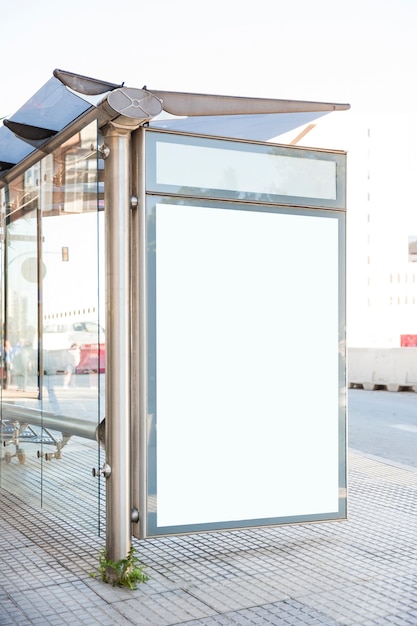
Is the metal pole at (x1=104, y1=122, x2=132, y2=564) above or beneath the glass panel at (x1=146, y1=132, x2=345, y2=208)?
beneath

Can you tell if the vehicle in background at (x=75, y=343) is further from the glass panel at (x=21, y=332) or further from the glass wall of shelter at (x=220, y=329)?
the glass panel at (x=21, y=332)

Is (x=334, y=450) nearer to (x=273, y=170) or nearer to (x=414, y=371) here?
(x=273, y=170)

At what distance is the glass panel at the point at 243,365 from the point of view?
5074 millimetres

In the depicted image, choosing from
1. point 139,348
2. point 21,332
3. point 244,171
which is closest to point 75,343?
point 139,348

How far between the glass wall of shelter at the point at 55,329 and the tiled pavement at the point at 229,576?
0.42m

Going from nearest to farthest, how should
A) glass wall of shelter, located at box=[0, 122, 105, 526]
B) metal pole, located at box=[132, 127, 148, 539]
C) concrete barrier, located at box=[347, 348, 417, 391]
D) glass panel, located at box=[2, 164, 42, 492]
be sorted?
metal pole, located at box=[132, 127, 148, 539]
glass wall of shelter, located at box=[0, 122, 105, 526]
glass panel, located at box=[2, 164, 42, 492]
concrete barrier, located at box=[347, 348, 417, 391]

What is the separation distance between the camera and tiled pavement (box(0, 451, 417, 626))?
4.22 meters

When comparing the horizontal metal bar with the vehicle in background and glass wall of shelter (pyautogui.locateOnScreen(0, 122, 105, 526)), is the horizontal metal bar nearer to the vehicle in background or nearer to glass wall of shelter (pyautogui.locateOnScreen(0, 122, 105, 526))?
glass wall of shelter (pyautogui.locateOnScreen(0, 122, 105, 526))

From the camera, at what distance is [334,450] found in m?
5.66

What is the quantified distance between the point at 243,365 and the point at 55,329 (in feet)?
6.36

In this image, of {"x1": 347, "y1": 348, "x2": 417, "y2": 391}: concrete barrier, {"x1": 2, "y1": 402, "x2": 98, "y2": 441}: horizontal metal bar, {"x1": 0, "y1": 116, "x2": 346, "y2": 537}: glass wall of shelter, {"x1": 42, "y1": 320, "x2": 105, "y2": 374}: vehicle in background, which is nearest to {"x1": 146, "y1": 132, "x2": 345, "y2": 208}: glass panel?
{"x1": 0, "y1": 116, "x2": 346, "y2": 537}: glass wall of shelter

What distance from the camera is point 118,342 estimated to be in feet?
16.0

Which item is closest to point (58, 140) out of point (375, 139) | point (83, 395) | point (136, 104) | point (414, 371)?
point (136, 104)

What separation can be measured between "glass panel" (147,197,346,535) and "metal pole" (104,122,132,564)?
19cm
